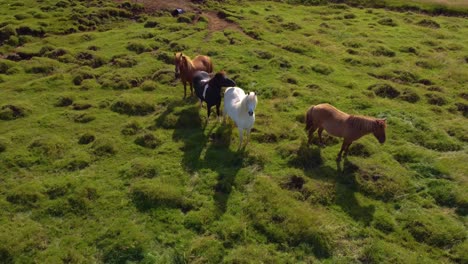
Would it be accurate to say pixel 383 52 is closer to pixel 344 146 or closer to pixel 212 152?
pixel 344 146

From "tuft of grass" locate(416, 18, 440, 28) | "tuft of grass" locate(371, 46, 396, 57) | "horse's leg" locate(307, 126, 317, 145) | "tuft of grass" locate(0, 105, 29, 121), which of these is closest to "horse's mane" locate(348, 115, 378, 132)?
"horse's leg" locate(307, 126, 317, 145)

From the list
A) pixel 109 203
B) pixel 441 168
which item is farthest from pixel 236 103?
pixel 441 168

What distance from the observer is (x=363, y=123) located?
12.6 m

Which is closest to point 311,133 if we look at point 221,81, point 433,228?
point 221,81

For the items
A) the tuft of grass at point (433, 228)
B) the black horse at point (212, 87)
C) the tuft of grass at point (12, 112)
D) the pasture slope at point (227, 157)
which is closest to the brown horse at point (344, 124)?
the pasture slope at point (227, 157)

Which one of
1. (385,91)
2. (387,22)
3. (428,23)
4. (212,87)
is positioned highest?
(428,23)

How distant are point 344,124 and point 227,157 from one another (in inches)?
164

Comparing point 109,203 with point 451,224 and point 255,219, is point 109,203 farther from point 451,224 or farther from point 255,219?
point 451,224

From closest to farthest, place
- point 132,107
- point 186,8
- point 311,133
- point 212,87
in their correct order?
point 311,133 < point 212,87 < point 132,107 < point 186,8

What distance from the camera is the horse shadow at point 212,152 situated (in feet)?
39.2

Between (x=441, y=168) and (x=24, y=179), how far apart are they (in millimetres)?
13779

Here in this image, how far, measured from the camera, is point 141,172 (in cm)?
1250

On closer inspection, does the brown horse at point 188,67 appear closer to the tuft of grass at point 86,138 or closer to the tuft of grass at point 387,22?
the tuft of grass at point 86,138

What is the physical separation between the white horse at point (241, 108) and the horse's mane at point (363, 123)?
3.31 m
